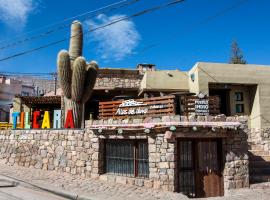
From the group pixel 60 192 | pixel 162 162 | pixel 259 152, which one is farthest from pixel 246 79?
pixel 60 192

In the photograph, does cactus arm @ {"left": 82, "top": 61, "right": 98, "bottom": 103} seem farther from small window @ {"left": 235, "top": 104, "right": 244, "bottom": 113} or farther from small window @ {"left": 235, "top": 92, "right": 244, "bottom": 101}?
small window @ {"left": 235, "top": 104, "right": 244, "bottom": 113}

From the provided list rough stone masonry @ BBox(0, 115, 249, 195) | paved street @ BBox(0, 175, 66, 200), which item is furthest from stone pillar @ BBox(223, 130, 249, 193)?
paved street @ BBox(0, 175, 66, 200)

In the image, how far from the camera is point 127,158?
13.1 metres

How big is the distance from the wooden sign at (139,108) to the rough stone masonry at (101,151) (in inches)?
33.4

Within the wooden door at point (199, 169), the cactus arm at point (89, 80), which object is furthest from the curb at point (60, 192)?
the cactus arm at point (89, 80)

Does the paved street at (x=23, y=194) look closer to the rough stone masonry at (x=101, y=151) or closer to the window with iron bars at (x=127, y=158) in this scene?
the rough stone masonry at (x=101, y=151)

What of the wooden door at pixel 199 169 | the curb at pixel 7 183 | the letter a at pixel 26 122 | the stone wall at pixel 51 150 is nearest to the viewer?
the wooden door at pixel 199 169

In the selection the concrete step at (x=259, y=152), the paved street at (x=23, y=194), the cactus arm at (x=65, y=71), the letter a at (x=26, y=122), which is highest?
the cactus arm at (x=65, y=71)

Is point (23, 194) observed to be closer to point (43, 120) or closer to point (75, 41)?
point (43, 120)

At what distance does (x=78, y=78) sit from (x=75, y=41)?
272 centimetres

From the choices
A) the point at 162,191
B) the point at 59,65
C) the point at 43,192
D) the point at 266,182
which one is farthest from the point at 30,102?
the point at 266,182

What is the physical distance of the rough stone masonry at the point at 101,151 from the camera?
464 inches

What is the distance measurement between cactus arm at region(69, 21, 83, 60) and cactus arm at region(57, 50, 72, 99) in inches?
41.4

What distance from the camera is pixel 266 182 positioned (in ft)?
42.6
